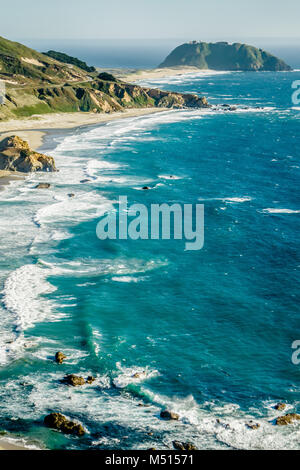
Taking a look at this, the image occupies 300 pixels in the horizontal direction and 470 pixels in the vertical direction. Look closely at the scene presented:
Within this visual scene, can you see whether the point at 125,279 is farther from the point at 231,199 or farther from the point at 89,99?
the point at 89,99

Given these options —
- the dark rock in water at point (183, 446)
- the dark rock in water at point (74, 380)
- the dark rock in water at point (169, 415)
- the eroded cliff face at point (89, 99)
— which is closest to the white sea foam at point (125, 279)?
the dark rock in water at point (74, 380)

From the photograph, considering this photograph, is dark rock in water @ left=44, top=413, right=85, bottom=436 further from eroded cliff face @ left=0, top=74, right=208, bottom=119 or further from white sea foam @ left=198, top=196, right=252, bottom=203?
eroded cliff face @ left=0, top=74, right=208, bottom=119

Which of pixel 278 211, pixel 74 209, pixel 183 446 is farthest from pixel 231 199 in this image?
pixel 183 446

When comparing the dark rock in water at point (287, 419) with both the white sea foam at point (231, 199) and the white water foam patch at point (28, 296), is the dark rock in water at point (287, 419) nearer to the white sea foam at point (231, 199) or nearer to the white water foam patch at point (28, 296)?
the white water foam patch at point (28, 296)

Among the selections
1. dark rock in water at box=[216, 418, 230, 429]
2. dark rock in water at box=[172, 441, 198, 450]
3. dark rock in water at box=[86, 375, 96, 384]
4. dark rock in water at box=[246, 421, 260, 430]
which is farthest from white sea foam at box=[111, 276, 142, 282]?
dark rock in water at box=[172, 441, 198, 450]

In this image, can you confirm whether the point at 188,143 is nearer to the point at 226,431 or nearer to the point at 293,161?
the point at 293,161
